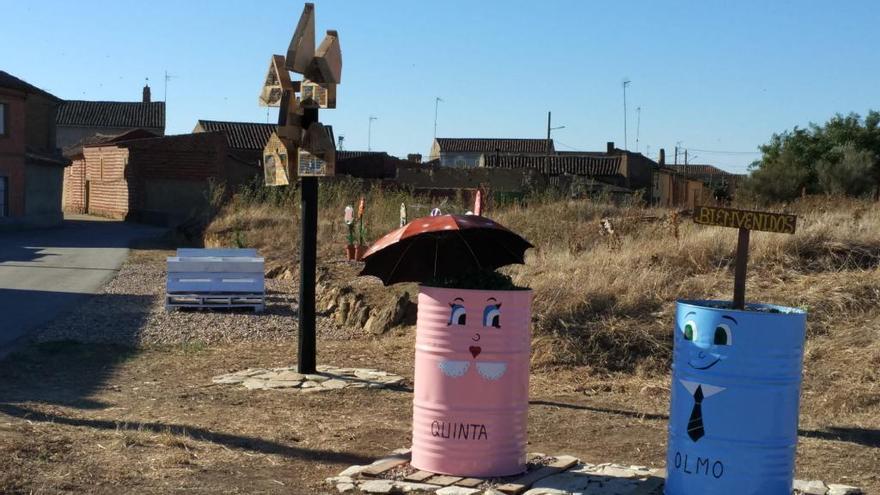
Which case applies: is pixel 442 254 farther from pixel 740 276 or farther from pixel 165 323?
pixel 165 323

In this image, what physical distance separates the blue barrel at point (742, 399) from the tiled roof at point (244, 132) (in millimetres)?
66876

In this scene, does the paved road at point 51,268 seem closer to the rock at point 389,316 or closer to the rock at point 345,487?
the rock at point 389,316

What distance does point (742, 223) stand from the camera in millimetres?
5805

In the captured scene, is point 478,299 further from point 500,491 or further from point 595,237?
point 595,237

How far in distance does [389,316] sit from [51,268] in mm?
12870

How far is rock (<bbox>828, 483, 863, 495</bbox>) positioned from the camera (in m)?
6.09

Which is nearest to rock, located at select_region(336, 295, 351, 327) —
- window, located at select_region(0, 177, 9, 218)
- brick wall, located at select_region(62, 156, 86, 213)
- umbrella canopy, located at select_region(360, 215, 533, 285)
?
umbrella canopy, located at select_region(360, 215, 533, 285)

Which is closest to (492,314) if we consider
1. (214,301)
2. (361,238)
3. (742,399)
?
(742,399)

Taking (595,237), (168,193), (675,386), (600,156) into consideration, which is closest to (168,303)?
(595,237)

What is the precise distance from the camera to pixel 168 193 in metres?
46.9

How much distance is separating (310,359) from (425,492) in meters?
4.26

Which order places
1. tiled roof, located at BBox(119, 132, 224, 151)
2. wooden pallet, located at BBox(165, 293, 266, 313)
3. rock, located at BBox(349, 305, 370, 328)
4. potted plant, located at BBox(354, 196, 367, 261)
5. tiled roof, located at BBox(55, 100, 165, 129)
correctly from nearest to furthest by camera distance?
rock, located at BBox(349, 305, 370, 328), wooden pallet, located at BBox(165, 293, 266, 313), potted plant, located at BBox(354, 196, 367, 261), tiled roof, located at BBox(119, 132, 224, 151), tiled roof, located at BBox(55, 100, 165, 129)

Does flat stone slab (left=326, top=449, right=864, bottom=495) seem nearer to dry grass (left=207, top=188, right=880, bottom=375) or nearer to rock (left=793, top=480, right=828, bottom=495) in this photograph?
rock (left=793, top=480, right=828, bottom=495)

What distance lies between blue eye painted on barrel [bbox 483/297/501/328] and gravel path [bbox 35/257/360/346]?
688 cm
